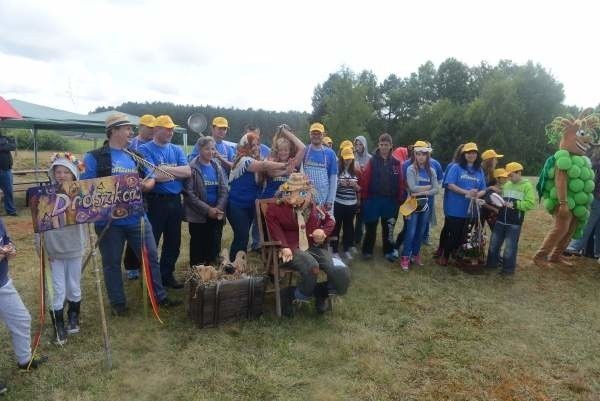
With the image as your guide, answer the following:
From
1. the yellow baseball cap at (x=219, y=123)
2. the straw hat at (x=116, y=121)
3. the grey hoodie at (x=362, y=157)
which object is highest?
the yellow baseball cap at (x=219, y=123)

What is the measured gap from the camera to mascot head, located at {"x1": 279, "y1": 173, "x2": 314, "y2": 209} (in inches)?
167

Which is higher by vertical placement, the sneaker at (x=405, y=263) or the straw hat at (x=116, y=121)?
the straw hat at (x=116, y=121)

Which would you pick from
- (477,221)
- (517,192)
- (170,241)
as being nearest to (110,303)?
(170,241)

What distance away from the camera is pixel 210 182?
4.76 meters

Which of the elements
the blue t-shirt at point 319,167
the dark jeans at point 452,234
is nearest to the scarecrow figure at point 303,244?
the blue t-shirt at point 319,167

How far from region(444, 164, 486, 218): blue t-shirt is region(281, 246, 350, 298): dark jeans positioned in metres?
2.39

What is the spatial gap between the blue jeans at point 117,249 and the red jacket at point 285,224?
118cm

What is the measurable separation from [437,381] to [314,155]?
2.99m

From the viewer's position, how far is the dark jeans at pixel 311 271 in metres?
4.12

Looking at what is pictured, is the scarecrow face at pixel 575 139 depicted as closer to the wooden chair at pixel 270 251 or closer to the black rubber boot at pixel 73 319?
the wooden chair at pixel 270 251

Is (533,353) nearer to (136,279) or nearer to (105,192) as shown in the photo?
(105,192)

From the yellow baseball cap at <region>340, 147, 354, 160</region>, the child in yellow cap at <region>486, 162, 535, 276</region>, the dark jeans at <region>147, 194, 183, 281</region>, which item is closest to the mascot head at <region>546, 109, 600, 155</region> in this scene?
the child in yellow cap at <region>486, 162, 535, 276</region>

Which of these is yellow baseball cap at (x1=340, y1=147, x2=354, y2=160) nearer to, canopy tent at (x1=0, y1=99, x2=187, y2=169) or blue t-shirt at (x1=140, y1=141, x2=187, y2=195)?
blue t-shirt at (x1=140, y1=141, x2=187, y2=195)

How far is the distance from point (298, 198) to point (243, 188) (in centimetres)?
90
